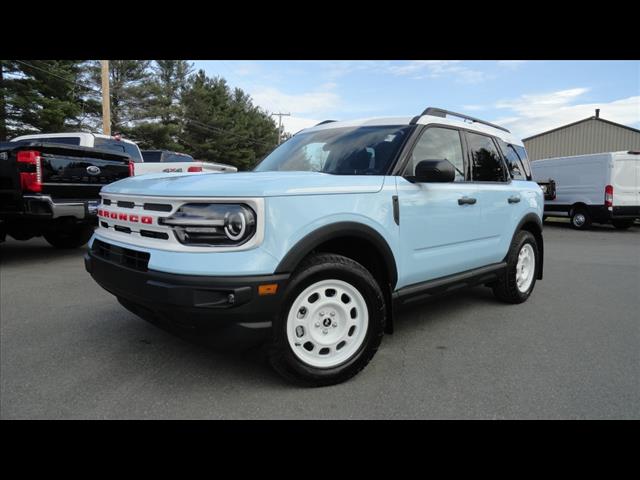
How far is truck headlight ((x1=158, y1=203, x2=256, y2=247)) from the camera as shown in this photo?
2303mm

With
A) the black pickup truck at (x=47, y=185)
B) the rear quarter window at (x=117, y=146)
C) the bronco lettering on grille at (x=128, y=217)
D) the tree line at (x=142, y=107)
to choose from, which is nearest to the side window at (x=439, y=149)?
the bronco lettering on grille at (x=128, y=217)

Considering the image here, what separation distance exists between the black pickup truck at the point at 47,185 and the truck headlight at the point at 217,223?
462cm

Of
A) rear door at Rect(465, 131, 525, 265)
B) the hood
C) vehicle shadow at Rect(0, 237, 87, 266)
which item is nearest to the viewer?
the hood

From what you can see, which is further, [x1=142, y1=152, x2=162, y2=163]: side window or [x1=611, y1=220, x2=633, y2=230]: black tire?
[x1=611, y1=220, x2=633, y2=230]: black tire

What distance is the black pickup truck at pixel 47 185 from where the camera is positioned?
228 inches

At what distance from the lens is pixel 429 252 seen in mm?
3324

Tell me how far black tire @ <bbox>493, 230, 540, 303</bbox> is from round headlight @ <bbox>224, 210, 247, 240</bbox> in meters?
3.09

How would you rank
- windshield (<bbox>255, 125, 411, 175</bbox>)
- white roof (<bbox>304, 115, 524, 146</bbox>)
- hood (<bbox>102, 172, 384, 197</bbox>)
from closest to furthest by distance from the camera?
hood (<bbox>102, 172, 384, 197</bbox>) < windshield (<bbox>255, 125, 411, 175</bbox>) < white roof (<bbox>304, 115, 524, 146</bbox>)

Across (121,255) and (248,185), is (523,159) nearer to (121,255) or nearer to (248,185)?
(248,185)

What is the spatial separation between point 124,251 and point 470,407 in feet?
7.41

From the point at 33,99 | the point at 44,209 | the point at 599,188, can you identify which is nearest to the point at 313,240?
the point at 44,209

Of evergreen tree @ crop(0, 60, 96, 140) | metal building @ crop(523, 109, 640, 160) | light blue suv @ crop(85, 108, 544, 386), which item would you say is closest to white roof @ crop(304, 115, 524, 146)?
light blue suv @ crop(85, 108, 544, 386)

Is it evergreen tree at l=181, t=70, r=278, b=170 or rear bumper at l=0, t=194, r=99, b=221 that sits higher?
evergreen tree at l=181, t=70, r=278, b=170

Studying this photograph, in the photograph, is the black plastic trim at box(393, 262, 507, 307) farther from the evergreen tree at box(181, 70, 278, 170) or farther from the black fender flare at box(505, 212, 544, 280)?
the evergreen tree at box(181, 70, 278, 170)
